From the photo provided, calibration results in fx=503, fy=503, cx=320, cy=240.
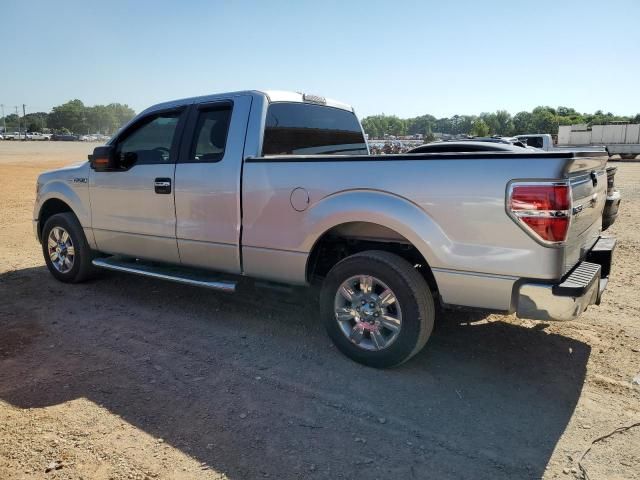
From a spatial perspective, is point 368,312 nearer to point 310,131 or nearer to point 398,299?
point 398,299

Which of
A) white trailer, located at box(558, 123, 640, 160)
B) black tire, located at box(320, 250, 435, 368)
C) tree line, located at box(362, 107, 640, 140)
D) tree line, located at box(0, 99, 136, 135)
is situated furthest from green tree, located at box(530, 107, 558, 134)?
black tire, located at box(320, 250, 435, 368)

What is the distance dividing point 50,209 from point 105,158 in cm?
152

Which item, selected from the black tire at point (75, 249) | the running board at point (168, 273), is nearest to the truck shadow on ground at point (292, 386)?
the running board at point (168, 273)

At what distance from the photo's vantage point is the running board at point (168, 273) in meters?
4.34

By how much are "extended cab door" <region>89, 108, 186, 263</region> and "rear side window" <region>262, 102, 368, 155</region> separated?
95cm

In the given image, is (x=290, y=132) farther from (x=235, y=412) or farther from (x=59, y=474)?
(x=59, y=474)

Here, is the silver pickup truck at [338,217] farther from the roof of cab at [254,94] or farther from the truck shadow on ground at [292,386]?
the truck shadow on ground at [292,386]

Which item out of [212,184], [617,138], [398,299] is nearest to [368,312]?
[398,299]

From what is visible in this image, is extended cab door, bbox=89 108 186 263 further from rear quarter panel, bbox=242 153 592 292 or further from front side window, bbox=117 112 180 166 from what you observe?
rear quarter panel, bbox=242 153 592 292

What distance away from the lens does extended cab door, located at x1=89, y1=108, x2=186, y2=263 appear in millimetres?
4713

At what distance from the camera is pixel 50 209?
602 cm

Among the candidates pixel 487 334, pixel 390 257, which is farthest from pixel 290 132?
pixel 487 334

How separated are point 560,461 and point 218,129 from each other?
3581mm

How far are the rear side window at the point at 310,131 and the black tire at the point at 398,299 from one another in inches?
53.4
